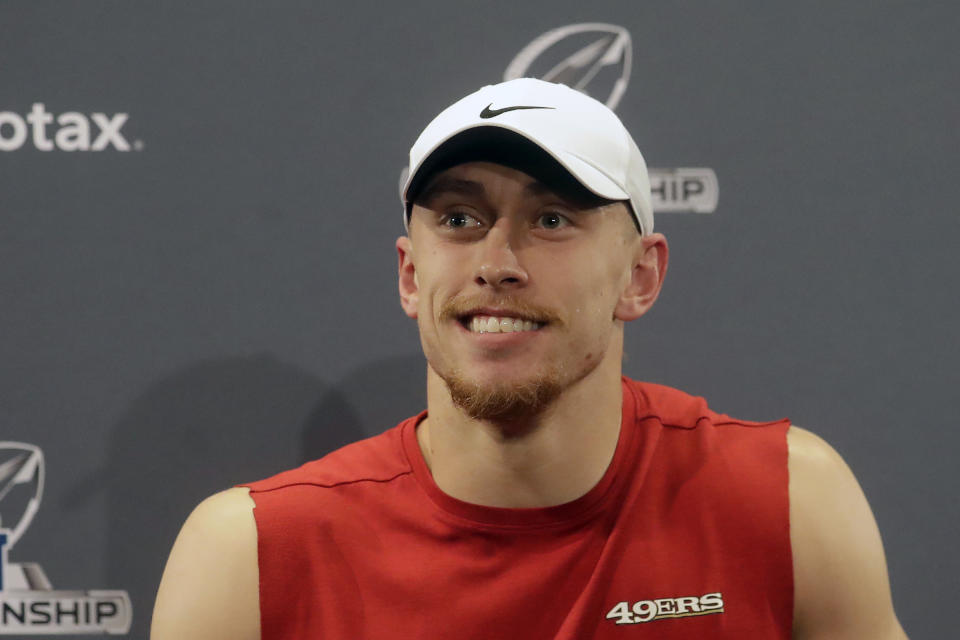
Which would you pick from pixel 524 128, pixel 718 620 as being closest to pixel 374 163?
pixel 524 128

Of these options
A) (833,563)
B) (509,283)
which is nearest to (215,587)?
(509,283)

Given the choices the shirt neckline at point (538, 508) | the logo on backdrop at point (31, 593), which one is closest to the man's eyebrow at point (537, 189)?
the shirt neckline at point (538, 508)

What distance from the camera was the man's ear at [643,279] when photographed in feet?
3.11

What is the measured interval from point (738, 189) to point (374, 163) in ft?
1.60

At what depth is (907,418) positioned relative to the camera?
1271 millimetres

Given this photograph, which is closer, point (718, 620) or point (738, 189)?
point (718, 620)

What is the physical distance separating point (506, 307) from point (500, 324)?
0.8 inches

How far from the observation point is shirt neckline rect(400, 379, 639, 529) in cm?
96

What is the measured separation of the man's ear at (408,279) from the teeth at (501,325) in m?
0.12

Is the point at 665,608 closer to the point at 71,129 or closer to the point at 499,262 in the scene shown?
the point at 499,262

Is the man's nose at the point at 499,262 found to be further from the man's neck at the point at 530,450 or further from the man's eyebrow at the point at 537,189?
the man's neck at the point at 530,450

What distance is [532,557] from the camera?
3.14ft

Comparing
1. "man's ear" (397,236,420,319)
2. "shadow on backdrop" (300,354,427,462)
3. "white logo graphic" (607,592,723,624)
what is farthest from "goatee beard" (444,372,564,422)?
"shadow on backdrop" (300,354,427,462)

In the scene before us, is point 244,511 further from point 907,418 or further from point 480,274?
point 907,418
